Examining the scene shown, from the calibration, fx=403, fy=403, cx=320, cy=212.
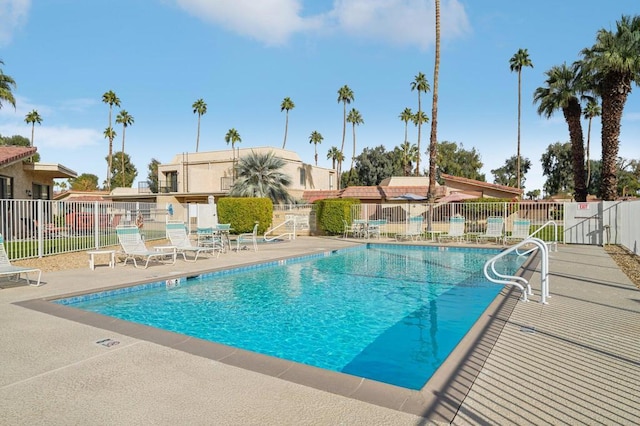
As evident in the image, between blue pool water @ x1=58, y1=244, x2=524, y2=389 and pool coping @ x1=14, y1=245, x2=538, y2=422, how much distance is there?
85cm

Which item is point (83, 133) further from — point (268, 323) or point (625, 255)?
point (625, 255)

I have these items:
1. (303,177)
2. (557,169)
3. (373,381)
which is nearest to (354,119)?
(303,177)

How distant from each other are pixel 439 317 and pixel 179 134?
134 feet

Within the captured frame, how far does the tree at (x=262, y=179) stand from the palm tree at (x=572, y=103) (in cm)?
1746

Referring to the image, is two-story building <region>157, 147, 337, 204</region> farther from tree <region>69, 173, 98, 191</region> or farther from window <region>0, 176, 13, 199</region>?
tree <region>69, 173, 98, 191</region>

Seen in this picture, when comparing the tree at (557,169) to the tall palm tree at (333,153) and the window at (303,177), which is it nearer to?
the tall palm tree at (333,153)

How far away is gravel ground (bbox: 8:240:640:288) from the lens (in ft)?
32.8

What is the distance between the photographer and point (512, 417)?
9.30ft

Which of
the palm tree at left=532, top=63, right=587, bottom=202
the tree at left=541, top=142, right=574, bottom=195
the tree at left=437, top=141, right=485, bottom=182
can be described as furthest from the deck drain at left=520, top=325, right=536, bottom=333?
the tree at left=541, top=142, right=574, bottom=195

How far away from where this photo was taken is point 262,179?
27.0m

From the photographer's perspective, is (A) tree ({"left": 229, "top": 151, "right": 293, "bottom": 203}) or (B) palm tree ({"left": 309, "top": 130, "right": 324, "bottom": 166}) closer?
(A) tree ({"left": 229, "top": 151, "right": 293, "bottom": 203})

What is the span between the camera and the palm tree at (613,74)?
1839 centimetres

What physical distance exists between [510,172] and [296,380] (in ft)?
234

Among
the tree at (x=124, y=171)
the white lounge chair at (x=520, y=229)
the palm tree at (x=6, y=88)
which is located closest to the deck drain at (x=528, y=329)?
the white lounge chair at (x=520, y=229)
